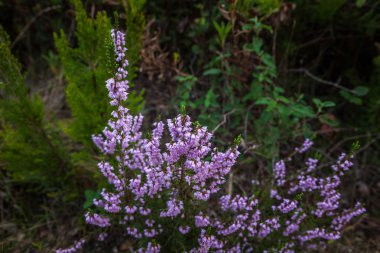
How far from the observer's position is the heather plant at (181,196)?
1.89 meters

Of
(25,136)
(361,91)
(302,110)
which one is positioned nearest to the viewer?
(25,136)

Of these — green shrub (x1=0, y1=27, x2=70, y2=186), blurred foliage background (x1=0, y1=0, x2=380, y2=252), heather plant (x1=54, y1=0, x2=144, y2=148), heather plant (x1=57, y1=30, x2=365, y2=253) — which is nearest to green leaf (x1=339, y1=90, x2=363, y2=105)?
blurred foliage background (x1=0, y1=0, x2=380, y2=252)

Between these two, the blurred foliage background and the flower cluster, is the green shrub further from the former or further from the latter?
the flower cluster

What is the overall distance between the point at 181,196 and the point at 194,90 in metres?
1.84

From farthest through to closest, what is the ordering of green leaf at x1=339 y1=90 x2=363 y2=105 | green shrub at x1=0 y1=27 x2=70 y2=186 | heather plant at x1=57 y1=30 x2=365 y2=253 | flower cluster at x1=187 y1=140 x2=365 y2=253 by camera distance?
green leaf at x1=339 y1=90 x2=363 y2=105, green shrub at x1=0 y1=27 x2=70 y2=186, flower cluster at x1=187 y1=140 x2=365 y2=253, heather plant at x1=57 y1=30 x2=365 y2=253

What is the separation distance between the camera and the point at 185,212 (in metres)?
2.27

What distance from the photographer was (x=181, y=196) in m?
2.12

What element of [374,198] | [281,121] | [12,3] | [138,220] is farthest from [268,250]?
[12,3]

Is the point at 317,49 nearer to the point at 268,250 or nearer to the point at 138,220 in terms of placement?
the point at 268,250

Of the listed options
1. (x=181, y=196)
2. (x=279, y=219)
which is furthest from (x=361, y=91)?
(x=181, y=196)

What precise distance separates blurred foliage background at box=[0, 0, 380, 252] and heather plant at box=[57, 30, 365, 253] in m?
0.43

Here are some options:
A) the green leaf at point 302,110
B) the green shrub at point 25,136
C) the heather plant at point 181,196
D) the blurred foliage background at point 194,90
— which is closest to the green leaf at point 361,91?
the blurred foliage background at point 194,90

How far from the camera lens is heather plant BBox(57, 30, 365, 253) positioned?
189cm

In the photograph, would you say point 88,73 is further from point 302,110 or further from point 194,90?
point 302,110
